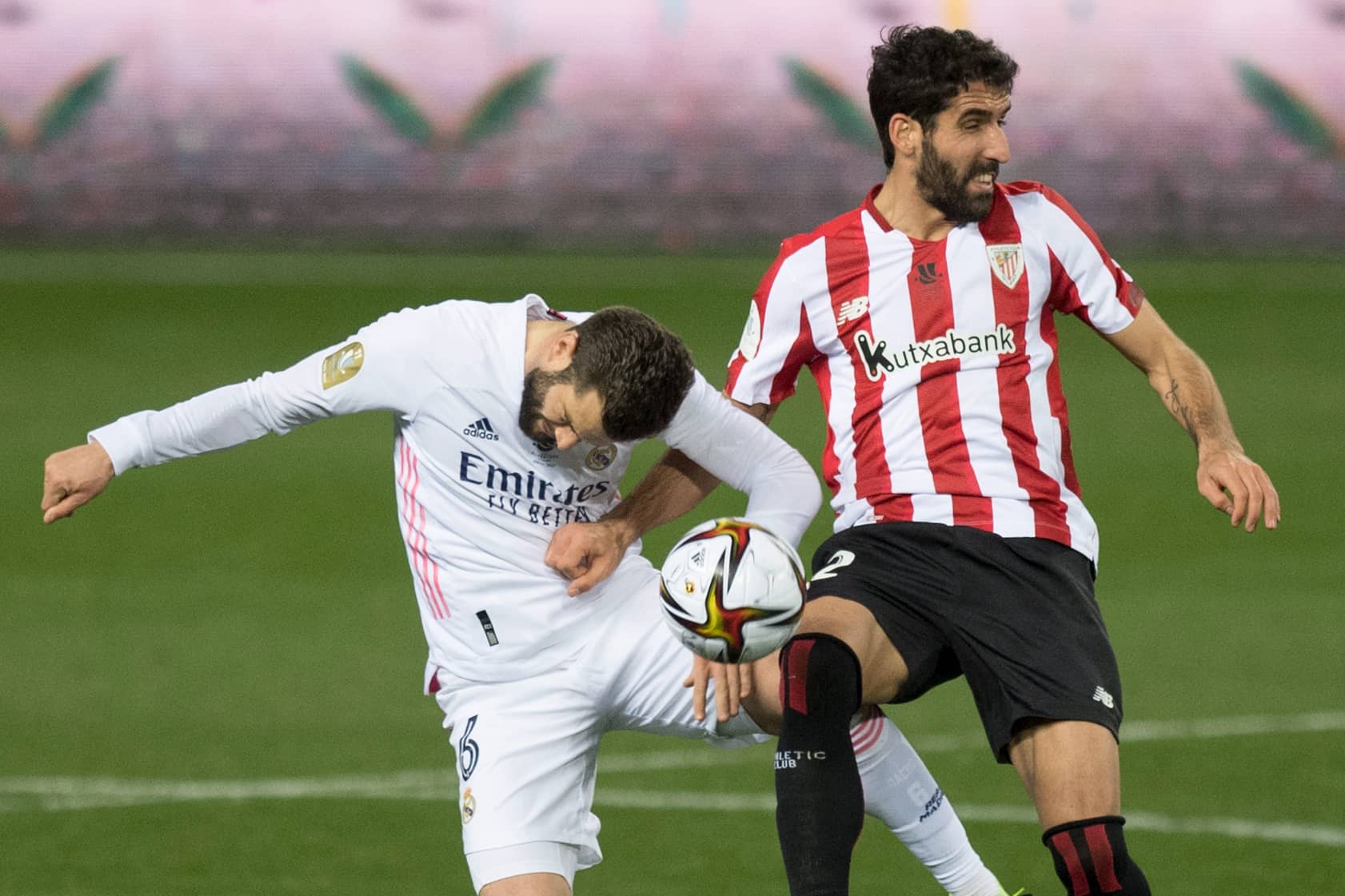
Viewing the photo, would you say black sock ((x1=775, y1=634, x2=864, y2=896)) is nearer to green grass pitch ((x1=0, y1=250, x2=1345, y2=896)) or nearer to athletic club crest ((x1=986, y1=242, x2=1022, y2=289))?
athletic club crest ((x1=986, y1=242, x2=1022, y2=289))

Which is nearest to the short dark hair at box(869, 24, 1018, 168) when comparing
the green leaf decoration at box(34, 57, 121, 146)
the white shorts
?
the white shorts

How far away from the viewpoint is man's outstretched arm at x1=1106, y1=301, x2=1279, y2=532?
4445 millimetres

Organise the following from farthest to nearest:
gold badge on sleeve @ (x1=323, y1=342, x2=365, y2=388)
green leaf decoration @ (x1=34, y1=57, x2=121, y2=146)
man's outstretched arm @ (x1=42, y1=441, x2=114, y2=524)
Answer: green leaf decoration @ (x1=34, y1=57, x2=121, y2=146) → gold badge on sleeve @ (x1=323, y1=342, x2=365, y2=388) → man's outstretched arm @ (x1=42, y1=441, x2=114, y2=524)

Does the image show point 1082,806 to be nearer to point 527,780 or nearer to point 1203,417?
point 1203,417

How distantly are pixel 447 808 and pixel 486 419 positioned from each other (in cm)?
205

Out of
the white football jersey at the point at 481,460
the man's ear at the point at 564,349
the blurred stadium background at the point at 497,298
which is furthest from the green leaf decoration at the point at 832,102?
the man's ear at the point at 564,349

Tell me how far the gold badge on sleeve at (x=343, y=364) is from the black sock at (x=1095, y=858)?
1.82m

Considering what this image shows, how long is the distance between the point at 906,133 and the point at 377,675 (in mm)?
3766

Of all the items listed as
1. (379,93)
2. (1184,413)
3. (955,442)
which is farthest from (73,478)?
(379,93)

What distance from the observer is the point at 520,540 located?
4855 millimetres

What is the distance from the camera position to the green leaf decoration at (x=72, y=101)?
19.9m

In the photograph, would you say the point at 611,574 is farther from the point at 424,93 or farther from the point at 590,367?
the point at 424,93

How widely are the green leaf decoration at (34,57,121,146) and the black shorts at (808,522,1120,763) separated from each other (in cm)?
1671

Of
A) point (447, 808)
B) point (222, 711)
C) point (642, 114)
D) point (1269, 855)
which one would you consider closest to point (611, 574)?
point (447, 808)
